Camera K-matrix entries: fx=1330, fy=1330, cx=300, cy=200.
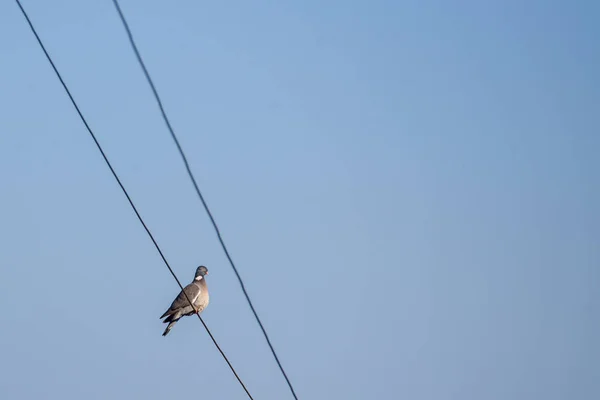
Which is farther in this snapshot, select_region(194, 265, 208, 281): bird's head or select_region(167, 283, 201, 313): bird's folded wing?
select_region(194, 265, 208, 281): bird's head

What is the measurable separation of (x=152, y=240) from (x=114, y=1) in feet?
7.30

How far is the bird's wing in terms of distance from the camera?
20120 millimetres

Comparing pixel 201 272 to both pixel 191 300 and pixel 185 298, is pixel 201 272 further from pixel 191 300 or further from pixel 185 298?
pixel 185 298

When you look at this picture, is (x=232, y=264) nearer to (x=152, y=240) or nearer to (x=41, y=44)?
(x=152, y=240)

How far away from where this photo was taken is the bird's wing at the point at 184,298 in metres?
20.1

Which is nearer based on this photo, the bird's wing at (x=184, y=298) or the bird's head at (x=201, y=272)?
the bird's wing at (x=184, y=298)

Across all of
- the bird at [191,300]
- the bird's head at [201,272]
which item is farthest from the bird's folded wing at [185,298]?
the bird's head at [201,272]

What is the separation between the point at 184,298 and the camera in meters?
20.4

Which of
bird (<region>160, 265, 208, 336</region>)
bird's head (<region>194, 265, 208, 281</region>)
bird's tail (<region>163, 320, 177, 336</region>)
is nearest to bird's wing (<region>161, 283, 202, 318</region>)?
bird (<region>160, 265, 208, 336</region>)

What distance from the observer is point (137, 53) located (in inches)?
478

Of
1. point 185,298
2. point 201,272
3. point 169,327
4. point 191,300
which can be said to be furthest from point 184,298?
point 201,272

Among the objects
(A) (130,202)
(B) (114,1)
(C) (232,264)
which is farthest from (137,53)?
(C) (232,264)

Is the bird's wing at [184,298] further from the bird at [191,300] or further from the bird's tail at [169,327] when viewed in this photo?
the bird's tail at [169,327]

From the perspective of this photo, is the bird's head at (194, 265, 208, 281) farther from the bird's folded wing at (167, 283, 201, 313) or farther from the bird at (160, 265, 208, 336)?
the bird's folded wing at (167, 283, 201, 313)
